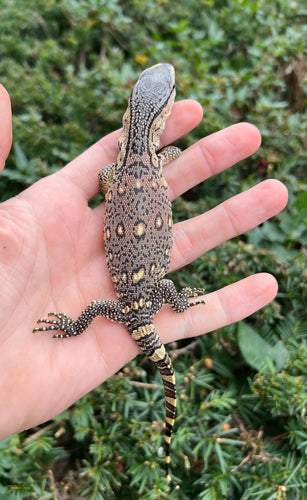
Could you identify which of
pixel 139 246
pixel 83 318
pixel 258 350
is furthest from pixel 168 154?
pixel 258 350

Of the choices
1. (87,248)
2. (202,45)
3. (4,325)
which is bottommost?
(4,325)

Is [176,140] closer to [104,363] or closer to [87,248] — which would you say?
[87,248]

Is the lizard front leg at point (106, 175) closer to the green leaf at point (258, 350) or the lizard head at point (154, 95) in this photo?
the lizard head at point (154, 95)

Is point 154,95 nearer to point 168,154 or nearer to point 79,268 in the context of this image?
point 168,154

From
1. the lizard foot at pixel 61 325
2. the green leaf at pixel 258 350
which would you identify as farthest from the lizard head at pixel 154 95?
the green leaf at pixel 258 350

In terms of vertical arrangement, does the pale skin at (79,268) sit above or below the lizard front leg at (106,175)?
below

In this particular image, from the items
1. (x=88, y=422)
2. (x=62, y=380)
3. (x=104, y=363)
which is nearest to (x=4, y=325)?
(x=62, y=380)
